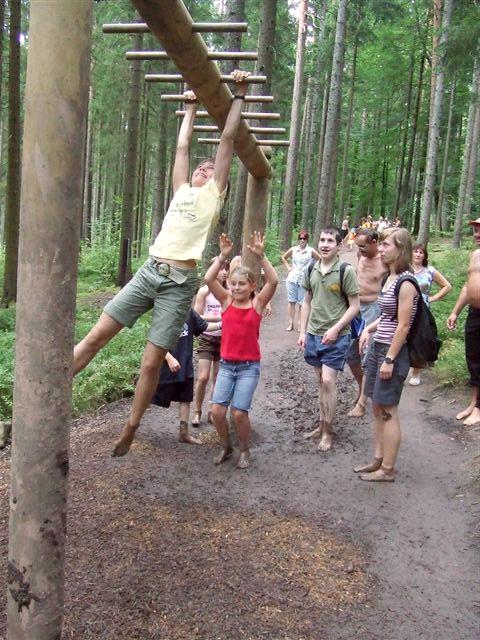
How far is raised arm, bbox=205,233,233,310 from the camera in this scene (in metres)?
4.96

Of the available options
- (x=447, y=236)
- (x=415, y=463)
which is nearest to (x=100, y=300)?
(x=415, y=463)

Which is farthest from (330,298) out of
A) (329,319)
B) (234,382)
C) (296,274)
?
(296,274)

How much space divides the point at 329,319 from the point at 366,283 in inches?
48.8

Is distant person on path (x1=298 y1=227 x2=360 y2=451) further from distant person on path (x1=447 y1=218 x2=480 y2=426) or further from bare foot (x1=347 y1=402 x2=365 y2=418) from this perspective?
distant person on path (x1=447 y1=218 x2=480 y2=426)

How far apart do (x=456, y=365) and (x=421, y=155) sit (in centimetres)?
2726

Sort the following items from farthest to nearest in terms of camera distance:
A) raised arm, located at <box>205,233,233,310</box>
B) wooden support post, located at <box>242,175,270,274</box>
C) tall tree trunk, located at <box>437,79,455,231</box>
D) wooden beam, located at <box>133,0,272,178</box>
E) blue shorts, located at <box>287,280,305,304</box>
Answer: tall tree trunk, located at <box>437,79,455,231</box>, blue shorts, located at <box>287,280,305,304</box>, wooden support post, located at <box>242,175,270,274</box>, raised arm, located at <box>205,233,233,310</box>, wooden beam, located at <box>133,0,272,178</box>

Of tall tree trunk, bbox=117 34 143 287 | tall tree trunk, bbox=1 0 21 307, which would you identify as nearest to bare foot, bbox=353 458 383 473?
tall tree trunk, bbox=1 0 21 307

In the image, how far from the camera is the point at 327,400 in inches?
232

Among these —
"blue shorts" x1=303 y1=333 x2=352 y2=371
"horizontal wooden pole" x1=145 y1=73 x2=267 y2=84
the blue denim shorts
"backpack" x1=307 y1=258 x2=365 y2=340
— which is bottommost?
the blue denim shorts

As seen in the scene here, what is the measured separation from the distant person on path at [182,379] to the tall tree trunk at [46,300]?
3.46 m

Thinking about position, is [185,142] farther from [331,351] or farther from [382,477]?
[382,477]

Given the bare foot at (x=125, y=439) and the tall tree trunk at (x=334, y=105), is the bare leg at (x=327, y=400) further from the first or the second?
the tall tree trunk at (x=334, y=105)

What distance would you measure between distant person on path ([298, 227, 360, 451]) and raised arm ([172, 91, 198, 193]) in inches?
73.6

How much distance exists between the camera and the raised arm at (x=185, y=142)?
14.4 ft
